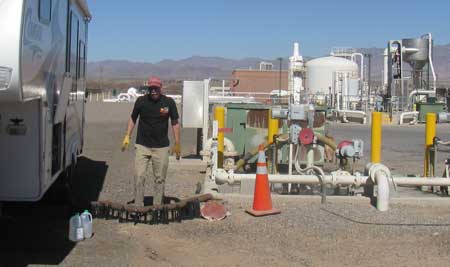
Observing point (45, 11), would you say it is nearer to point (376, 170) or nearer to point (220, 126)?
point (220, 126)

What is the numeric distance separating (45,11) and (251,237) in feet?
10.4

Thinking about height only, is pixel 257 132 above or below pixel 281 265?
above

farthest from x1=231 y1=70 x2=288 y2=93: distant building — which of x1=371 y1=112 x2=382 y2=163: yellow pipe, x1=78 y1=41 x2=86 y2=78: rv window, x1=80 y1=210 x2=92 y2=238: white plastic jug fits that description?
x1=80 y1=210 x2=92 y2=238: white plastic jug

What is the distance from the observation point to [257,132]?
12336mm

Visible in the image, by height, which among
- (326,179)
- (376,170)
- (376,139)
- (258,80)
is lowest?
(326,179)

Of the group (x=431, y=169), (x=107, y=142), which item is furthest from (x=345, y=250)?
(x=107, y=142)

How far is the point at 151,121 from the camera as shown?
7.88m

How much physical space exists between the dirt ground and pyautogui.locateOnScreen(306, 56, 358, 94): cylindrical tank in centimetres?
3427

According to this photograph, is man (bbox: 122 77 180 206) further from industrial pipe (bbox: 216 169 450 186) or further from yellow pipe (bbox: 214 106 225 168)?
yellow pipe (bbox: 214 106 225 168)

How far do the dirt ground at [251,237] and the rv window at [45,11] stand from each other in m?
2.18

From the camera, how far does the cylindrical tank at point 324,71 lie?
43.1m

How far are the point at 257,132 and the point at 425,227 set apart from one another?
5366mm

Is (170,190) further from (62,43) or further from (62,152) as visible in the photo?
(62,43)

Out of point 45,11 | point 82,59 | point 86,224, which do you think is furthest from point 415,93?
point 45,11
